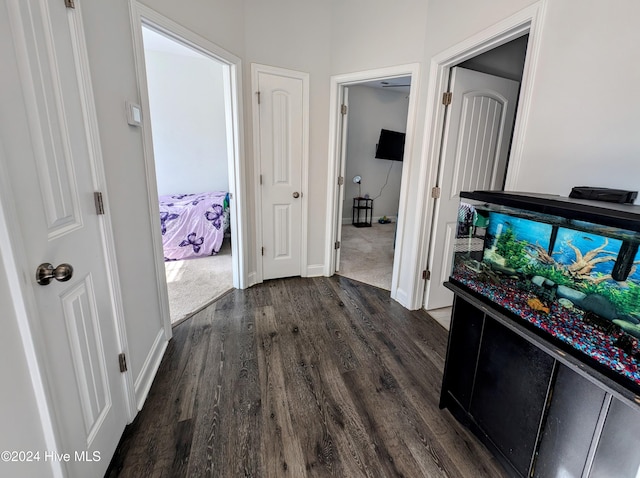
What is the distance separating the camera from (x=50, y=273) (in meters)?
0.85

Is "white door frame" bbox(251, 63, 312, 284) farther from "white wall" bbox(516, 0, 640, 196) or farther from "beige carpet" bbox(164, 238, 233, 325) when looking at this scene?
"white wall" bbox(516, 0, 640, 196)

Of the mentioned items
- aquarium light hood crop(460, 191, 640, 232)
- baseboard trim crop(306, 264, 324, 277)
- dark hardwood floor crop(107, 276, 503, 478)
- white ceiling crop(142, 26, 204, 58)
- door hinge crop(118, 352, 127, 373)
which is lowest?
dark hardwood floor crop(107, 276, 503, 478)

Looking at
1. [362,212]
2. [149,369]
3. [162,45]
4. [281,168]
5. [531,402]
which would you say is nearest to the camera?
[531,402]

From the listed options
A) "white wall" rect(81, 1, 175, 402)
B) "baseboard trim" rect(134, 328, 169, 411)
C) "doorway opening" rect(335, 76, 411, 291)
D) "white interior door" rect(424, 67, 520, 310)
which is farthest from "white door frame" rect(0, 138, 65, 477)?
"doorway opening" rect(335, 76, 411, 291)

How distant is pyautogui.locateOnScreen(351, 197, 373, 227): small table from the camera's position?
6082mm

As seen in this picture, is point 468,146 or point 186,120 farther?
point 186,120

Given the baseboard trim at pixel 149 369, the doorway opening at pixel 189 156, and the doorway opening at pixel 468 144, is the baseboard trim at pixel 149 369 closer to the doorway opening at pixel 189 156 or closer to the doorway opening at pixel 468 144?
the doorway opening at pixel 189 156

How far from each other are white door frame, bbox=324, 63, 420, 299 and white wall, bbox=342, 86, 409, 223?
2.95 metres

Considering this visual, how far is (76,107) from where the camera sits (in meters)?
1.05

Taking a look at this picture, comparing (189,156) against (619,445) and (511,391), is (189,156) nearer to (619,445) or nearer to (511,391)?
(511,391)

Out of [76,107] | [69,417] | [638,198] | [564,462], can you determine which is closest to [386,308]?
[564,462]

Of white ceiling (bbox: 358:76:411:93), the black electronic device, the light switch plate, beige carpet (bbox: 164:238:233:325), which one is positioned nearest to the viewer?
the black electronic device

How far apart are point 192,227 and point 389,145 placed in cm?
421

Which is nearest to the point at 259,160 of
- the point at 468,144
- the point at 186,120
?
the point at 468,144
